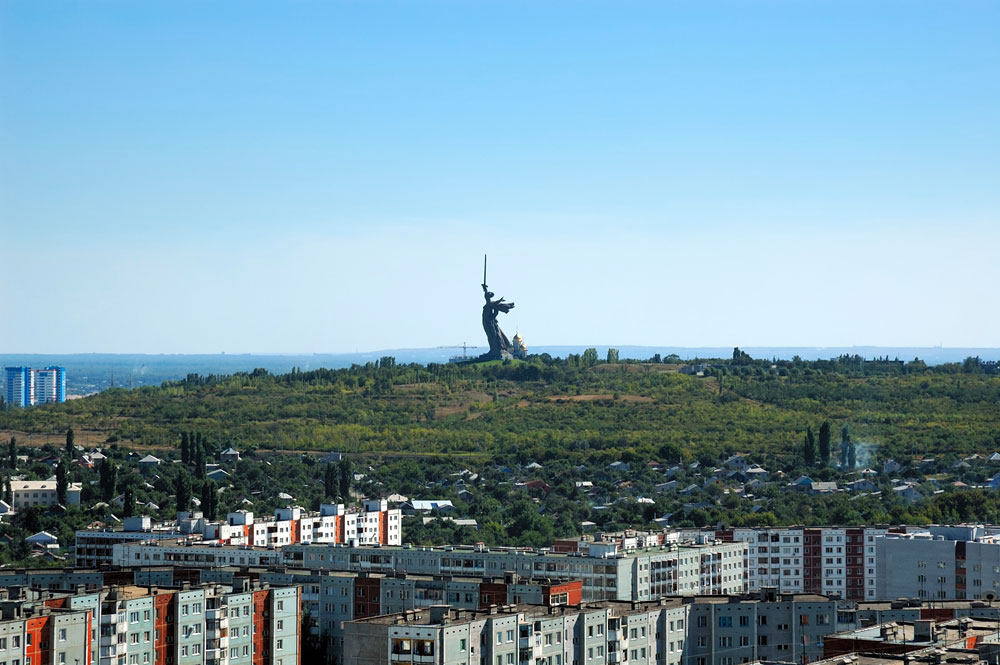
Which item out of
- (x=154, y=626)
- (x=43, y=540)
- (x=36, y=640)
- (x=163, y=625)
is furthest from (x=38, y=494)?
(x=36, y=640)

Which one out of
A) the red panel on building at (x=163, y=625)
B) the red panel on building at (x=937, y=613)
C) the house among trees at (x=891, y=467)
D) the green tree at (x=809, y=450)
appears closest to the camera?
the red panel on building at (x=163, y=625)

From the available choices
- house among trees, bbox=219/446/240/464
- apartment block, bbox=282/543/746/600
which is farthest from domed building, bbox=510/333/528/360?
apartment block, bbox=282/543/746/600

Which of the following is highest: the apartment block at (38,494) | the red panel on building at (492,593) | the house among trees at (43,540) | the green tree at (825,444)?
the green tree at (825,444)

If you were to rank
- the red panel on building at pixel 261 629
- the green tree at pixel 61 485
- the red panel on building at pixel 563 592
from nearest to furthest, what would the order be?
the red panel on building at pixel 261 629
the red panel on building at pixel 563 592
the green tree at pixel 61 485

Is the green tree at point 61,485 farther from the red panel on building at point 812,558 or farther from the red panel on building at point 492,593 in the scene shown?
the red panel on building at point 492,593

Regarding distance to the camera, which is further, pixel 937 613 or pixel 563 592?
pixel 563 592

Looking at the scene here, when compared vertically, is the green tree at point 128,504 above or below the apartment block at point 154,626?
below

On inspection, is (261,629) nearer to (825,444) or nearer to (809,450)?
(809,450)

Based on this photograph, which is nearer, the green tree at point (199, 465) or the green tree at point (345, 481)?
the green tree at point (345, 481)

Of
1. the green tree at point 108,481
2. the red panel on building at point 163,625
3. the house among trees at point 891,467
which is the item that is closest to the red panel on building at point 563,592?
the red panel on building at point 163,625
